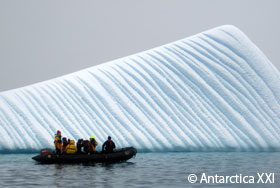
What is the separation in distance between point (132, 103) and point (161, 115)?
6.16 feet

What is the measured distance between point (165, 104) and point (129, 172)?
470 inches

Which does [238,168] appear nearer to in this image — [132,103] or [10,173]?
[10,173]

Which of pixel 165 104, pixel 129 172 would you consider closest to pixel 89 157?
pixel 129 172

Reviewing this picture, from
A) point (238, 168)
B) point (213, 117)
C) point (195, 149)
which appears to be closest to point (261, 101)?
point (213, 117)

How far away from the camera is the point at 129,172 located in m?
16.7

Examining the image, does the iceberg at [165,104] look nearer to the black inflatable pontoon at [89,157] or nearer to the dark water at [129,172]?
the dark water at [129,172]

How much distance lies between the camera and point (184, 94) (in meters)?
28.7

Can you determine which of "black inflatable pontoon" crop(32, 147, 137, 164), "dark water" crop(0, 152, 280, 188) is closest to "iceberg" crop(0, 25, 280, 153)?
"dark water" crop(0, 152, 280, 188)

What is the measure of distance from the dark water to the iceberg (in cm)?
560

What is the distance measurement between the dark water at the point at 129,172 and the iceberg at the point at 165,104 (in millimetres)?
5600

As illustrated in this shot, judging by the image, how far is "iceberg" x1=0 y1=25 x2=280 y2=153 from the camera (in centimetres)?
2693

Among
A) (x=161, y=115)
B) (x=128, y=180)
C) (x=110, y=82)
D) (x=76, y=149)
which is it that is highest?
(x=110, y=82)

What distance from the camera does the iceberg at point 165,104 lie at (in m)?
26.9

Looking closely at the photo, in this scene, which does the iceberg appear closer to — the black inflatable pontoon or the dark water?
the dark water
